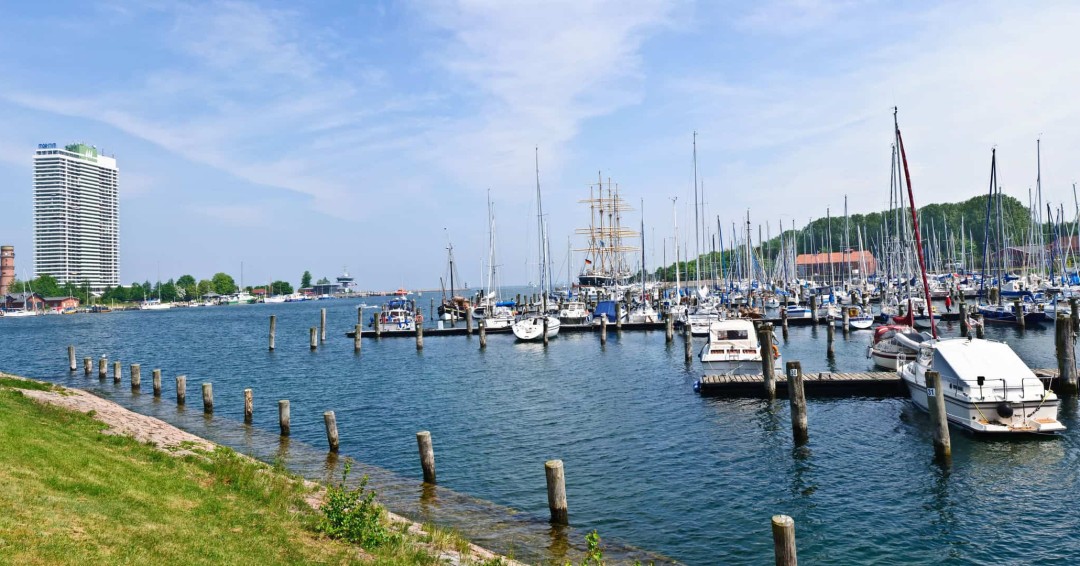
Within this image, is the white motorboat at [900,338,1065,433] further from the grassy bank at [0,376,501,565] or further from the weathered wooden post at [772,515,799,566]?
the grassy bank at [0,376,501,565]

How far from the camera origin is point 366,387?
42.3 metres

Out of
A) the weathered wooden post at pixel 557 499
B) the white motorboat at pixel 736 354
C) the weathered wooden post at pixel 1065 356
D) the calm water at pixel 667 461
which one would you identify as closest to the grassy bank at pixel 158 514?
the weathered wooden post at pixel 557 499

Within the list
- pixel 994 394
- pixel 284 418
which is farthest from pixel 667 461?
pixel 284 418

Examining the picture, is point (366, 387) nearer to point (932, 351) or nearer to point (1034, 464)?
point (932, 351)

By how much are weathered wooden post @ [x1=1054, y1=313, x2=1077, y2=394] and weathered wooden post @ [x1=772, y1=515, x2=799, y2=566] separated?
24.4 metres

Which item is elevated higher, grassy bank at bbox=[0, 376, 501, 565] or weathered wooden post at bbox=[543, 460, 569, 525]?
grassy bank at bbox=[0, 376, 501, 565]

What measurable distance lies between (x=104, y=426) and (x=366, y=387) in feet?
68.8

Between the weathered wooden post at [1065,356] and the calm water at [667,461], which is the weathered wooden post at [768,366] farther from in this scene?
the weathered wooden post at [1065,356]

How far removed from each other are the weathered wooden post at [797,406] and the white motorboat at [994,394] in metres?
4.26

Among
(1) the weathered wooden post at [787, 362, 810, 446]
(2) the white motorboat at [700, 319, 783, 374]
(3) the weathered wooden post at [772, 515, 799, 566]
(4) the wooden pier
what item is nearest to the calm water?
(1) the weathered wooden post at [787, 362, 810, 446]

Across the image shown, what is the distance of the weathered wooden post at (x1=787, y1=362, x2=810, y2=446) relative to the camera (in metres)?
25.1

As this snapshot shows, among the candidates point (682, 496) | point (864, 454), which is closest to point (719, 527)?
point (682, 496)

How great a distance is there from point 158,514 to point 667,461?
16018 millimetres

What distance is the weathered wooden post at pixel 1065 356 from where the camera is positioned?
29553mm
